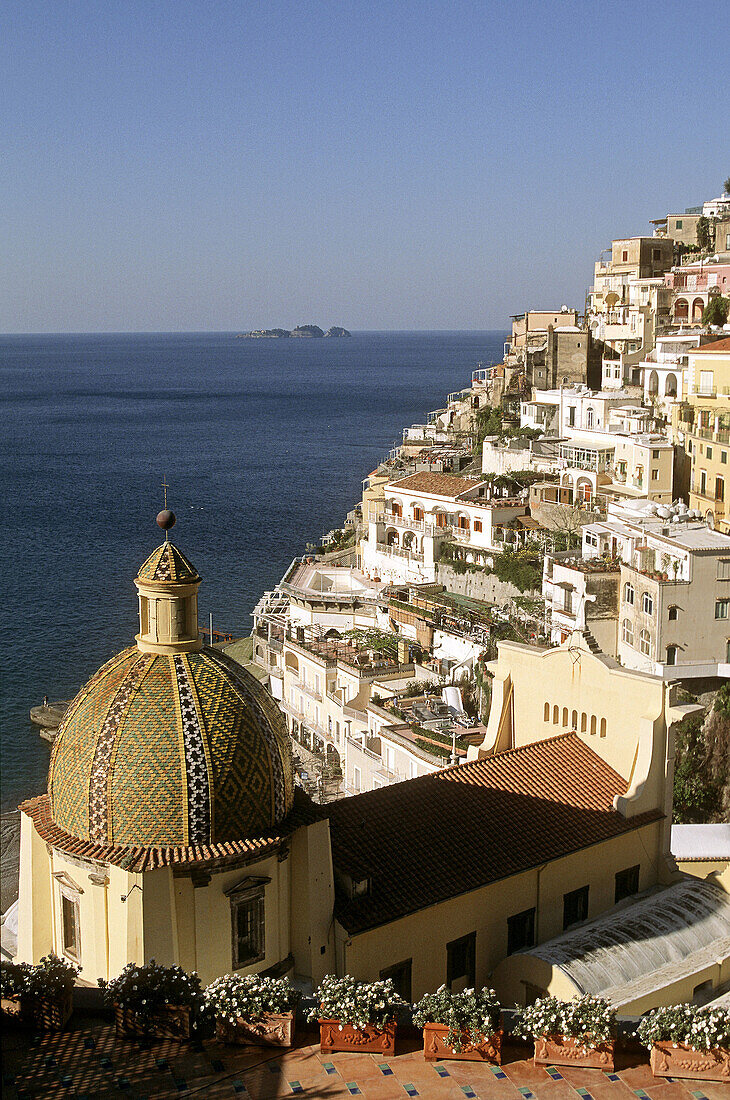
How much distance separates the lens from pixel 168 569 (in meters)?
12.5

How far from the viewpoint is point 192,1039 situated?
9992 mm

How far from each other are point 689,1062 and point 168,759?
18.0ft

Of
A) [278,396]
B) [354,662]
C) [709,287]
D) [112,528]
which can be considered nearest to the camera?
[354,662]

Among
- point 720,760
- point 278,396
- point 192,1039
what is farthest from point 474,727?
point 278,396

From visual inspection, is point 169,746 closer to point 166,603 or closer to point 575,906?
point 166,603

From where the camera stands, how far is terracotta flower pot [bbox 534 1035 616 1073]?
9727 millimetres

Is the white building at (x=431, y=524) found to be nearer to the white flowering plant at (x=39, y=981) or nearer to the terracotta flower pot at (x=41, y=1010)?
the white flowering plant at (x=39, y=981)

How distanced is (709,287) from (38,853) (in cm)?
4761

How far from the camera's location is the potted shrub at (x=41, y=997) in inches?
397

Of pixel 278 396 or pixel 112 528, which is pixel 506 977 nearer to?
pixel 112 528

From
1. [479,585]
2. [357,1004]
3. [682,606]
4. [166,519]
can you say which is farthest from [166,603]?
[479,585]

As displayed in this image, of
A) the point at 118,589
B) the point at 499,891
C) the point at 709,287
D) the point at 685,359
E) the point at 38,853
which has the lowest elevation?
the point at 118,589

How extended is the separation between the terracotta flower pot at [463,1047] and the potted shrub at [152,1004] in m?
2.00

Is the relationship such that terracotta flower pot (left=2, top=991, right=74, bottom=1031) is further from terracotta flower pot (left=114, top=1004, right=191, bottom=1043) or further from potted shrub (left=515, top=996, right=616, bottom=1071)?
potted shrub (left=515, top=996, right=616, bottom=1071)
